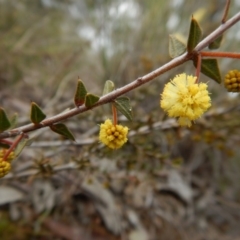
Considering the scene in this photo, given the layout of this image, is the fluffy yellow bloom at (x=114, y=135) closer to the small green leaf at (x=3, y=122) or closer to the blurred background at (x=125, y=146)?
the small green leaf at (x=3, y=122)

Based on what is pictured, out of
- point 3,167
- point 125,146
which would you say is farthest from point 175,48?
point 125,146

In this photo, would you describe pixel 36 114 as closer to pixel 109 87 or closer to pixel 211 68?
pixel 109 87

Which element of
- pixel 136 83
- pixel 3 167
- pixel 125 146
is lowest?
pixel 3 167

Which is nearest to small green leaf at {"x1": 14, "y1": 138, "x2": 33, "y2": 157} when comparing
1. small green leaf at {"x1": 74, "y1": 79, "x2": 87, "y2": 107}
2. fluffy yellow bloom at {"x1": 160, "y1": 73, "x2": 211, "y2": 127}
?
small green leaf at {"x1": 74, "y1": 79, "x2": 87, "y2": 107}

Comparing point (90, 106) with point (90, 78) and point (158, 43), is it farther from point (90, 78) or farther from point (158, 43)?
point (90, 78)

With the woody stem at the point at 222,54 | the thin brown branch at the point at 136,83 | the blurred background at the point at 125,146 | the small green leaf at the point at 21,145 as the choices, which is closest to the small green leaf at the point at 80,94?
the thin brown branch at the point at 136,83
